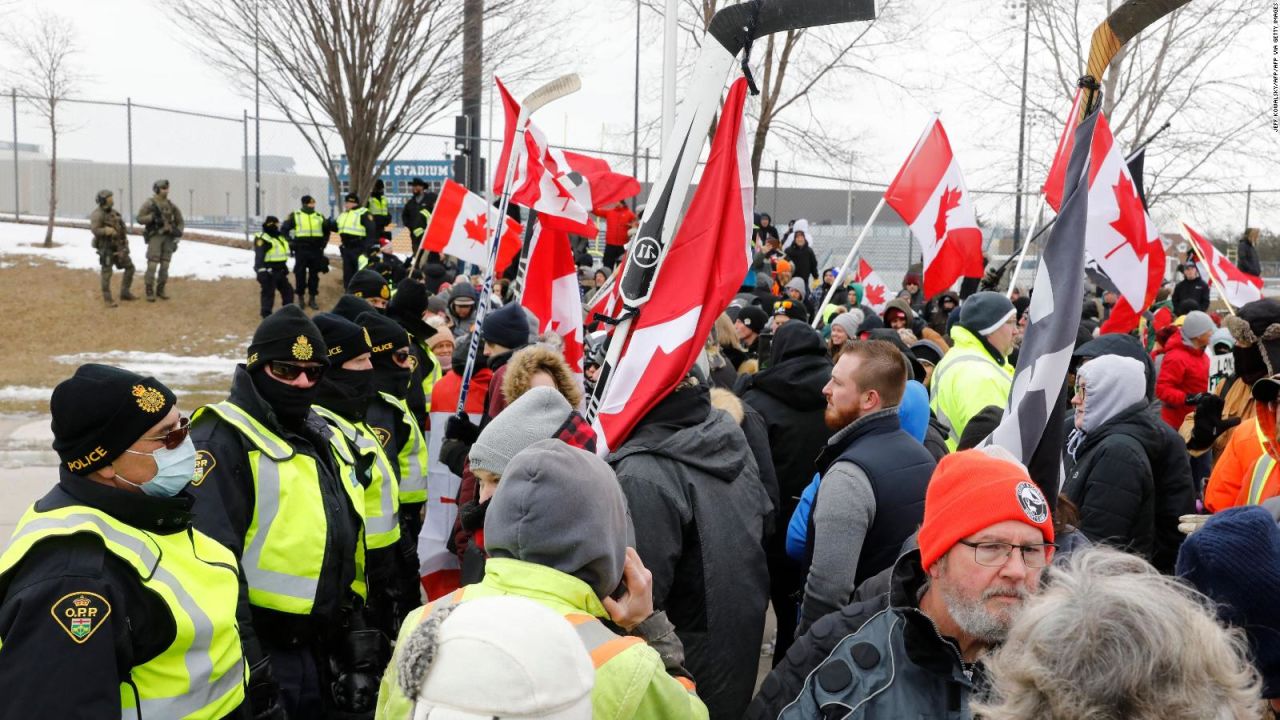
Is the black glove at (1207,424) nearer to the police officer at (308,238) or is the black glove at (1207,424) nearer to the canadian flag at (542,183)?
the canadian flag at (542,183)

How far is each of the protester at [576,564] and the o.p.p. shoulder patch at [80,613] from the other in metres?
0.72

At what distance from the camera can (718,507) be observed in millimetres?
3955

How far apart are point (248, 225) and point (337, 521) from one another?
22.8m

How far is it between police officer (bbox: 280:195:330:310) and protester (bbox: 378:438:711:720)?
58.6ft

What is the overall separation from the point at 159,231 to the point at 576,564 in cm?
1912

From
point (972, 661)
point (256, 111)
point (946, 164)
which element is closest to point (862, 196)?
point (256, 111)

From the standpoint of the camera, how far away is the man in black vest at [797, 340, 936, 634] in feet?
12.6

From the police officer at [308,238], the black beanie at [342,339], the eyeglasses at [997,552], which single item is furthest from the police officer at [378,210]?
the eyeglasses at [997,552]

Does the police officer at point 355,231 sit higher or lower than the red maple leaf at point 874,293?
higher

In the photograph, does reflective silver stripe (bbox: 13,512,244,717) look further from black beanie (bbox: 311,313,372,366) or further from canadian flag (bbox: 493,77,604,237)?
canadian flag (bbox: 493,77,604,237)

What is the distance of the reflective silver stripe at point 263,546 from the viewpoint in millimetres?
3770

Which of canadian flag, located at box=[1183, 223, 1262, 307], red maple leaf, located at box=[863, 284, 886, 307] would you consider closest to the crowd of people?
canadian flag, located at box=[1183, 223, 1262, 307]

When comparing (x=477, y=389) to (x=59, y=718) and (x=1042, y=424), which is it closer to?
(x=1042, y=424)

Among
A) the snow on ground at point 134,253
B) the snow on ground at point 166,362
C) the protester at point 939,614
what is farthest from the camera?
the snow on ground at point 134,253
